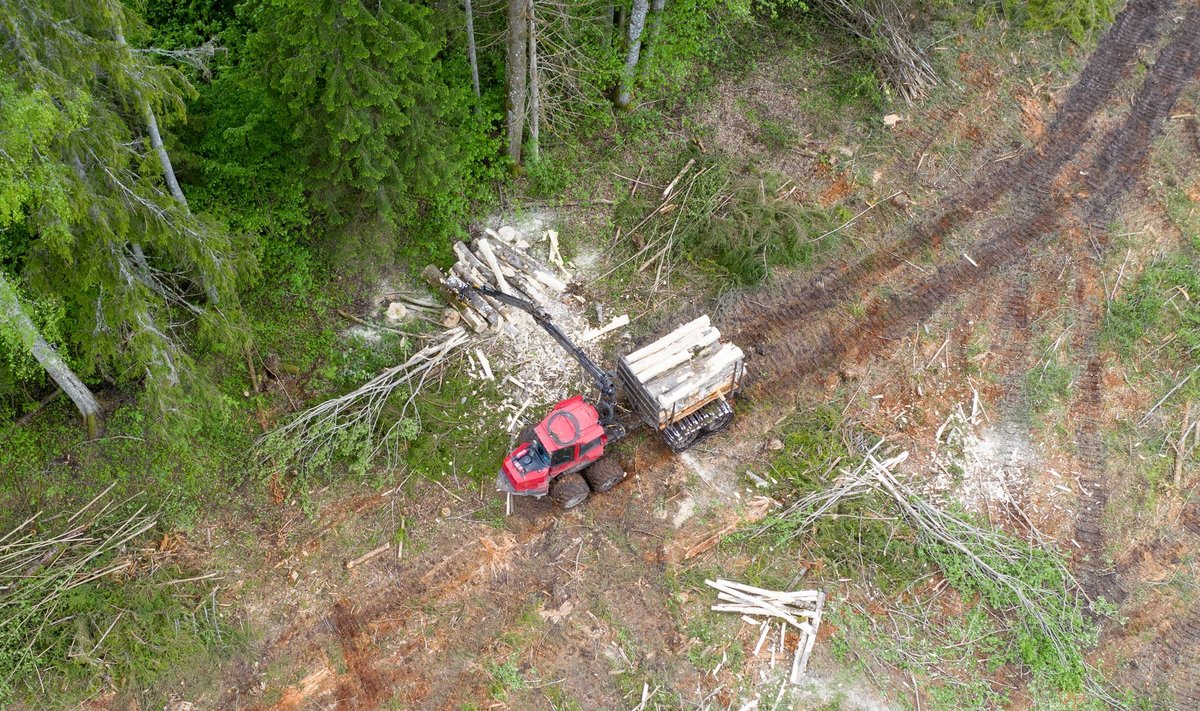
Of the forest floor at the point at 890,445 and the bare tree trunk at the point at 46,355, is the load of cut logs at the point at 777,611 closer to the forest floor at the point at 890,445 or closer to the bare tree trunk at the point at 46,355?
the forest floor at the point at 890,445

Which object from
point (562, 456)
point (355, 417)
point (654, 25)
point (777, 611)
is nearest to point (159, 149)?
point (355, 417)

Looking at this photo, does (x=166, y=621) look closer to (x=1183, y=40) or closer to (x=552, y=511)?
(x=552, y=511)

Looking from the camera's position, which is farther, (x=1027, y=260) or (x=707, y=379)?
(x=1027, y=260)

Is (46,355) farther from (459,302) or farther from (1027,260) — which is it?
(1027,260)

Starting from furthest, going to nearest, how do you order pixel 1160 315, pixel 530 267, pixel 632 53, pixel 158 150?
pixel 632 53, pixel 1160 315, pixel 530 267, pixel 158 150

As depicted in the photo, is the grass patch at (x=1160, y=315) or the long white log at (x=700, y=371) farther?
the grass patch at (x=1160, y=315)

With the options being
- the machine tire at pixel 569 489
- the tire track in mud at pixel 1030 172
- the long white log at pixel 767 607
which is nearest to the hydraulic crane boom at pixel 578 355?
the machine tire at pixel 569 489

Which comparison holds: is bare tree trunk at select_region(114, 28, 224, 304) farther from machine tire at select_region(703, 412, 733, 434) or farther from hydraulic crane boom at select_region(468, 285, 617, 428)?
machine tire at select_region(703, 412, 733, 434)

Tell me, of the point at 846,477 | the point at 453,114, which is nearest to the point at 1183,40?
the point at 846,477
